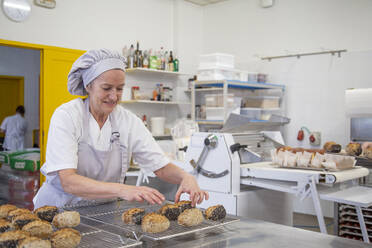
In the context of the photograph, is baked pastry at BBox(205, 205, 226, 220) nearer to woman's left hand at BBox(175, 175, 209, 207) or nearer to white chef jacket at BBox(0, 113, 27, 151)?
woman's left hand at BBox(175, 175, 209, 207)

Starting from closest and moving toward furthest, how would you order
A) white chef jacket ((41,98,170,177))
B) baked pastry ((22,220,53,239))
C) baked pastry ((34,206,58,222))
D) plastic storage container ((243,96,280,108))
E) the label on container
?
baked pastry ((22,220,53,239)) < baked pastry ((34,206,58,222)) < white chef jacket ((41,98,170,177)) < the label on container < plastic storage container ((243,96,280,108))

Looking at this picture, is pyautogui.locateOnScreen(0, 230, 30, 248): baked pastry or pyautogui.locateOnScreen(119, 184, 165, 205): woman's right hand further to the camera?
pyautogui.locateOnScreen(119, 184, 165, 205): woman's right hand

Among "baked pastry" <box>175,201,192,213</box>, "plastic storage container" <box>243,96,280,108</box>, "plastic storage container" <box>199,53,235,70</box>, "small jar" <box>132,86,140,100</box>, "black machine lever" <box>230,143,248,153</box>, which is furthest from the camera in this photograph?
"plastic storage container" <box>243,96,280,108</box>

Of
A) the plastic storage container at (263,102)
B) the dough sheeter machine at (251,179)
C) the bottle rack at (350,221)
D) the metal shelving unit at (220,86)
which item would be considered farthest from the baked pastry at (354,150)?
the plastic storage container at (263,102)

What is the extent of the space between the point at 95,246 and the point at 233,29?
252 inches

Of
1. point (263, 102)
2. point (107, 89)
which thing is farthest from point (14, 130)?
point (107, 89)

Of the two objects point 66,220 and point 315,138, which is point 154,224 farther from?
point 315,138

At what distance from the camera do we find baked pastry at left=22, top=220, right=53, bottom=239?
51.5 inches

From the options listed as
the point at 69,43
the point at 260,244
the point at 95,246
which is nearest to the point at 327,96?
the point at 69,43

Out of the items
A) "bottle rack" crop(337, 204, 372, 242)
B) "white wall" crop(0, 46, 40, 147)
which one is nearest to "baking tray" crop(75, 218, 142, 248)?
"bottle rack" crop(337, 204, 372, 242)

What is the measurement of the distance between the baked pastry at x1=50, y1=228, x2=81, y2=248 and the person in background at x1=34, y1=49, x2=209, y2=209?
15.3 inches

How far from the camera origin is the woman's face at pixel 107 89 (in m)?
1.81

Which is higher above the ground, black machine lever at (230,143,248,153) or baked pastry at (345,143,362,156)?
black machine lever at (230,143,248,153)

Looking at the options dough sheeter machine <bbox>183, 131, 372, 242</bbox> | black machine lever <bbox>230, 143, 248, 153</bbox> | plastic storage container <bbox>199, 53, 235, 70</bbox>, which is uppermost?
plastic storage container <bbox>199, 53, 235, 70</bbox>
